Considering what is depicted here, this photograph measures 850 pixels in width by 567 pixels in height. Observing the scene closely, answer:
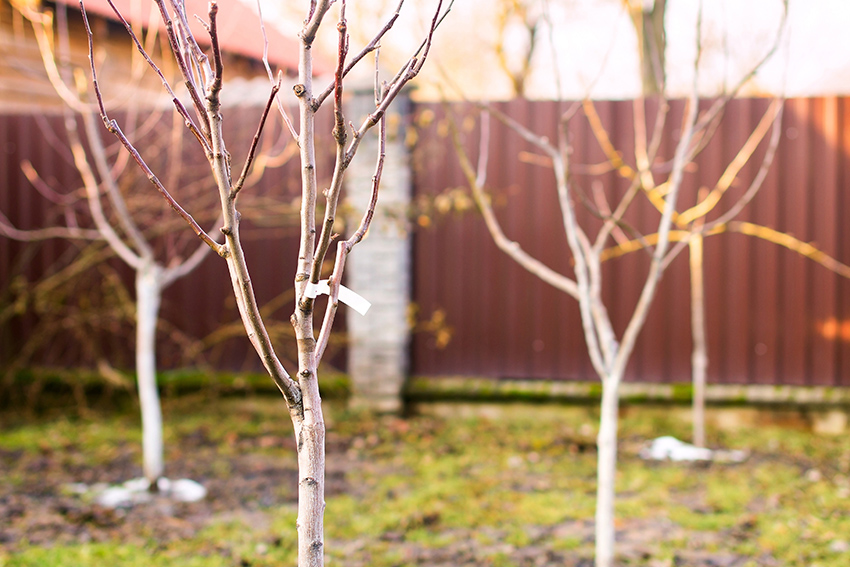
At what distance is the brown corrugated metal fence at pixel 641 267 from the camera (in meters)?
5.00

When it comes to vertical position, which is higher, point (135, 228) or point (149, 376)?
point (135, 228)

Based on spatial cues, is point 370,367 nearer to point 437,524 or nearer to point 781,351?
point 437,524

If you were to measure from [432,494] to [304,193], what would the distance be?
8.97ft

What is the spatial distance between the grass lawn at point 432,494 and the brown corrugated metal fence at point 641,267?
16.7 inches

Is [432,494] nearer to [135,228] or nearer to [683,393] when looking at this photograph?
[683,393]

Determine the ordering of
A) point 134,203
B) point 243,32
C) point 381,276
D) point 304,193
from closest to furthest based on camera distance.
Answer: point 304,193, point 134,203, point 381,276, point 243,32

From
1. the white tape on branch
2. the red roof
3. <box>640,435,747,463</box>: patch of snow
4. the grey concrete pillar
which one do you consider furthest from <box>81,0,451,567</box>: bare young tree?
the red roof

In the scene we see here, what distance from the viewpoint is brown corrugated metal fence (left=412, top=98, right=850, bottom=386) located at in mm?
5000

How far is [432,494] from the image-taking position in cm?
379

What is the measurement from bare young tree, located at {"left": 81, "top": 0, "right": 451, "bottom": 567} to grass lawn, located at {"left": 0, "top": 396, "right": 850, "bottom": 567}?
1627mm

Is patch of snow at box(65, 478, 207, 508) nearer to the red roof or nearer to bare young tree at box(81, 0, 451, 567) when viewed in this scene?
bare young tree at box(81, 0, 451, 567)

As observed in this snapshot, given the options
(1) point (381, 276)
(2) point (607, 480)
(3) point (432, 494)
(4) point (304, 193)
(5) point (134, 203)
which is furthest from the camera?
(1) point (381, 276)

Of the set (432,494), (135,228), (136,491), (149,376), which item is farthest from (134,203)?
(432,494)

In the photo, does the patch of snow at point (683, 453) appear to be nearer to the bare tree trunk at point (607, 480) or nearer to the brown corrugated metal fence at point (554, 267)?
the brown corrugated metal fence at point (554, 267)
